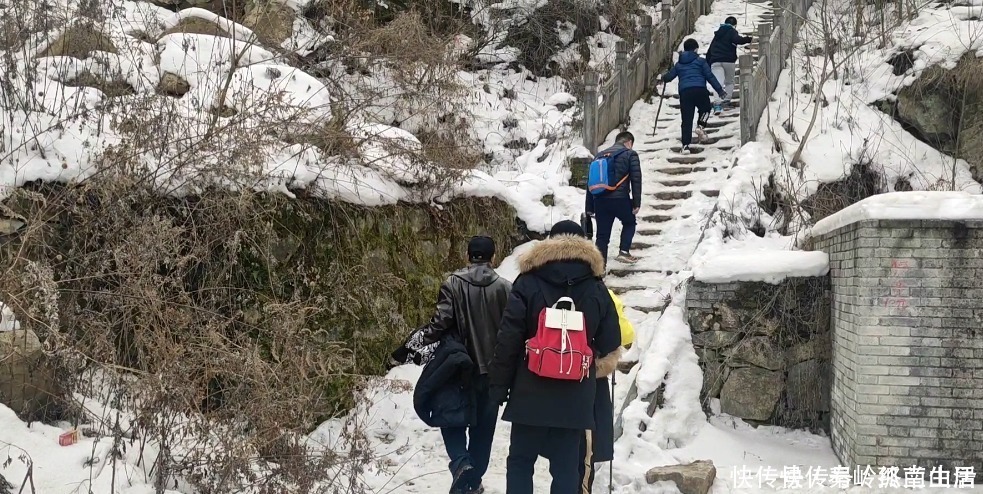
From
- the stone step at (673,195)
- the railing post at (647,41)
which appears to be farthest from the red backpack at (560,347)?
the railing post at (647,41)

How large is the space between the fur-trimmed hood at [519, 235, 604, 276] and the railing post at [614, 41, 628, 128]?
28.8 ft

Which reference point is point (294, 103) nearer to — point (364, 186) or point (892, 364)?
point (364, 186)

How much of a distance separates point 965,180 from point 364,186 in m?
7.88

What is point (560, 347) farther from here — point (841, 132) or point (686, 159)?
point (841, 132)

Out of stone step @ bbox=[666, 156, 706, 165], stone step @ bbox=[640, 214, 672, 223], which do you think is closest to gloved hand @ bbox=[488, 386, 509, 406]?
stone step @ bbox=[640, 214, 672, 223]

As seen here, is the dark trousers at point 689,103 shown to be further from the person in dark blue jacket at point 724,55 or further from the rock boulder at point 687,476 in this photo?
the rock boulder at point 687,476

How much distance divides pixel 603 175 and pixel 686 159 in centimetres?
308

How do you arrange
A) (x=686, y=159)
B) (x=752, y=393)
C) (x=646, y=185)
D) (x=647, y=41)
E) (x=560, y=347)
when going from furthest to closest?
(x=647, y=41) → (x=686, y=159) → (x=646, y=185) → (x=752, y=393) → (x=560, y=347)

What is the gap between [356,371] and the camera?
21.5ft

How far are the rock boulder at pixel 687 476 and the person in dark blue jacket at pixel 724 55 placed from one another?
27.5ft

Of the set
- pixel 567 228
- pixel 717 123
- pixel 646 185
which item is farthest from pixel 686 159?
pixel 567 228

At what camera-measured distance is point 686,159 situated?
11109mm

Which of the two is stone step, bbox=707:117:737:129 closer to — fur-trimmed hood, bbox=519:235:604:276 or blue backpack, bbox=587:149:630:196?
blue backpack, bbox=587:149:630:196

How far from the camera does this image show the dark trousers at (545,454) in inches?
164
